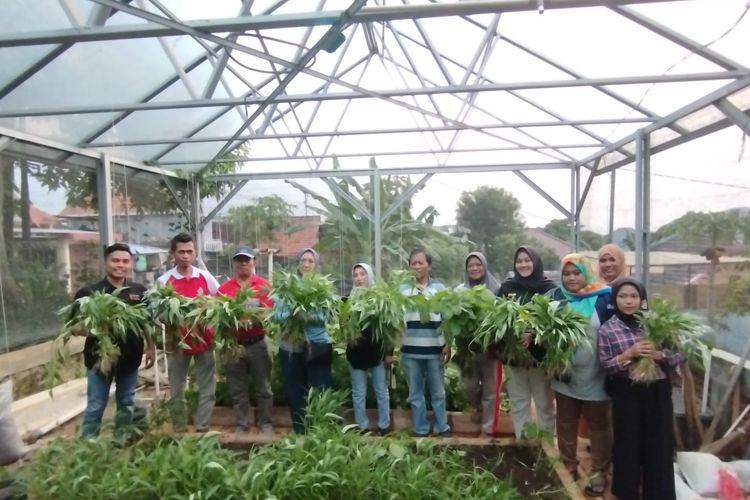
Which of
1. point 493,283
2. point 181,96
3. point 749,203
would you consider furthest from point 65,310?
point 749,203

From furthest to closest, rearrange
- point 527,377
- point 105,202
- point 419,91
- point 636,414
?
point 105,202, point 419,91, point 527,377, point 636,414

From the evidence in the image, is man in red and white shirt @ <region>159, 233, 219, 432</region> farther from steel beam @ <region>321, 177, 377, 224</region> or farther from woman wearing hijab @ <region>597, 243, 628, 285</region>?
steel beam @ <region>321, 177, 377, 224</region>

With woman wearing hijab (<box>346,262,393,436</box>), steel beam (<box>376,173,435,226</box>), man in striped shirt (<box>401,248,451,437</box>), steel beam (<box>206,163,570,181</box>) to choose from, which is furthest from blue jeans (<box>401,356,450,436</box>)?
steel beam (<box>206,163,570,181</box>)

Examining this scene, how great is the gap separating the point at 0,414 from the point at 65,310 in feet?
3.57

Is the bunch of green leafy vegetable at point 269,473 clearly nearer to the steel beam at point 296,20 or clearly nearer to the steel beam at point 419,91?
the steel beam at point 296,20

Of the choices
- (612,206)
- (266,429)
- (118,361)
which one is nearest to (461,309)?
(266,429)

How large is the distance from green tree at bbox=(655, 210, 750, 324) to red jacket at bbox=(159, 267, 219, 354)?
4067mm

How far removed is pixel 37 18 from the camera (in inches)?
134

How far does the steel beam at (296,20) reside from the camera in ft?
8.39

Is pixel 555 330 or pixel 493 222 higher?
pixel 493 222

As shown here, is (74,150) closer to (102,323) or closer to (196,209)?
(196,209)

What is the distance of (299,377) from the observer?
333 cm

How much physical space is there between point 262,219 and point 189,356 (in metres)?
4.85

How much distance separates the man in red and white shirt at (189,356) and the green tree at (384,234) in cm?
436
